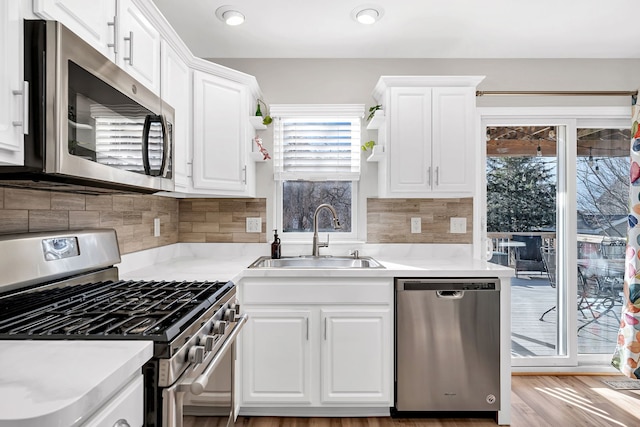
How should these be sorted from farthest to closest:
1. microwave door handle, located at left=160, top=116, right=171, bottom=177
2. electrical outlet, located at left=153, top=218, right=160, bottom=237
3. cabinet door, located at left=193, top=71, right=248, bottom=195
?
electrical outlet, located at left=153, top=218, right=160, bottom=237 → cabinet door, located at left=193, top=71, right=248, bottom=195 → microwave door handle, located at left=160, top=116, right=171, bottom=177

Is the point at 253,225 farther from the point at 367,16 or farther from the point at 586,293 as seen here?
the point at 586,293

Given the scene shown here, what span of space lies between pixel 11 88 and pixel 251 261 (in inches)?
68.2

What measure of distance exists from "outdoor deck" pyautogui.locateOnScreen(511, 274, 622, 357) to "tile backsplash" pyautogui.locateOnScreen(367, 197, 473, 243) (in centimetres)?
62

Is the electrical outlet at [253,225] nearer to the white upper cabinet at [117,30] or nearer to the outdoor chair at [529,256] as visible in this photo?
the white upper cabinet at [117,30]

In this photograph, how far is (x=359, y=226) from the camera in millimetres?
2883

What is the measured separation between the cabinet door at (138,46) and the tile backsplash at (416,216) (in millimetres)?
1680

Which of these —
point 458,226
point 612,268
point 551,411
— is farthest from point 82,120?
point 612,268

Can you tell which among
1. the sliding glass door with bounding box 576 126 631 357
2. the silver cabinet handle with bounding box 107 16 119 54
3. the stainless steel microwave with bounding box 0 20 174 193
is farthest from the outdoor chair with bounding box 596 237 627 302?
the silver cabinet handle with bounding box 107 16 119 54

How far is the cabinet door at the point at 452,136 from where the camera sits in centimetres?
251

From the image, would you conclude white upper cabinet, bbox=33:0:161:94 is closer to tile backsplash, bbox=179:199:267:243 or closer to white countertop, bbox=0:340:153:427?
white countertop, bbox=0:340:153:427

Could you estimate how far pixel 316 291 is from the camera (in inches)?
84.3

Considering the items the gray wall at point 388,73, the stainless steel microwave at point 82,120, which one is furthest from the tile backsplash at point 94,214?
the gray wall at point 388,73

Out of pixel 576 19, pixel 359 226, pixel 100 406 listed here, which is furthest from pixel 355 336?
pixel 576 19

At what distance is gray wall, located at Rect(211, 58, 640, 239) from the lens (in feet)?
9.31
